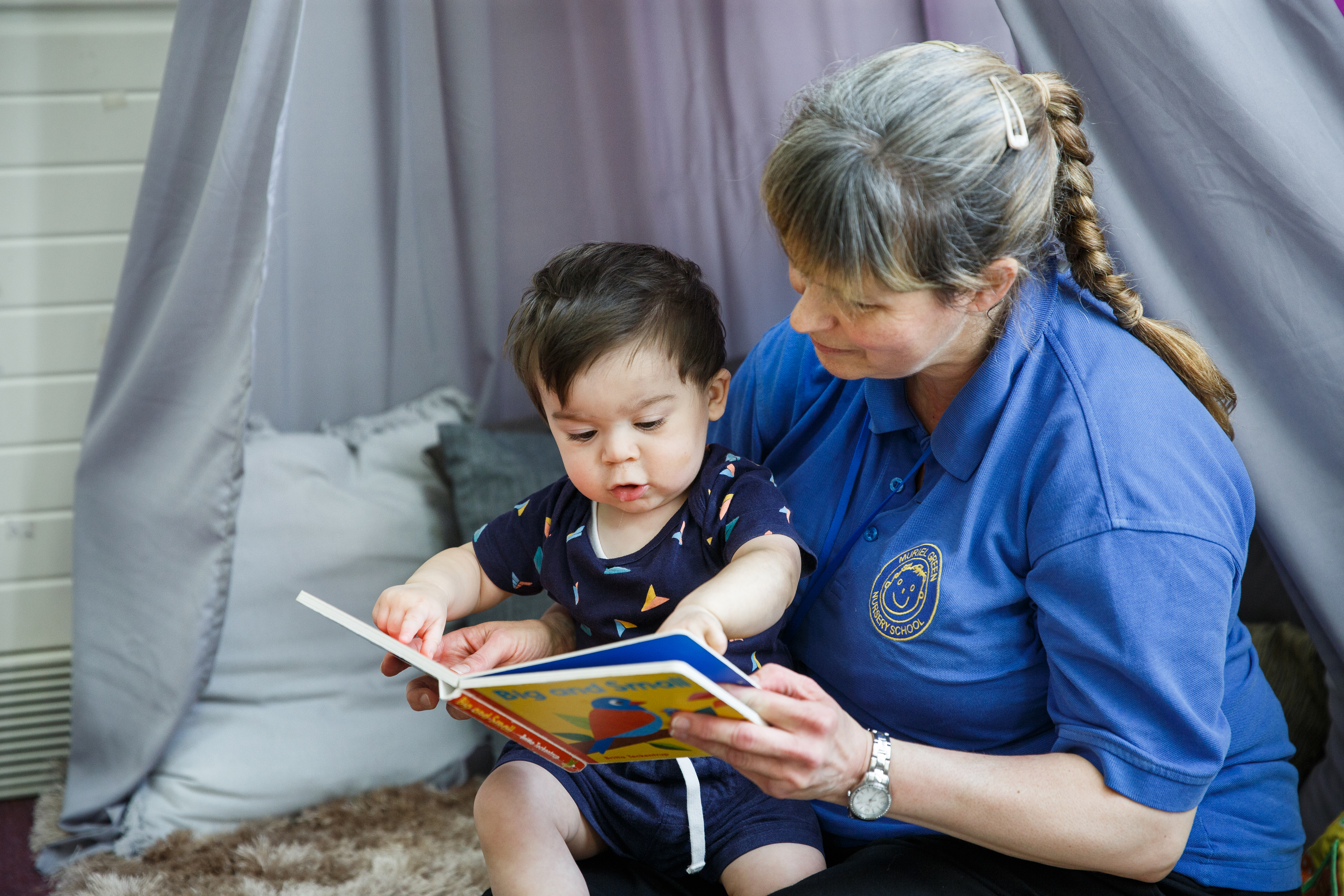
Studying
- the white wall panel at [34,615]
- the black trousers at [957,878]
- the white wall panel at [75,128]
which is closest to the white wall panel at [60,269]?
the white wall panel at [75,128]

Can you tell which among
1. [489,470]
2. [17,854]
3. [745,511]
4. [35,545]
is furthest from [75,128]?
[745,511]

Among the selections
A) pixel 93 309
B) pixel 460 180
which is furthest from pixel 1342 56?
pixel 93 309

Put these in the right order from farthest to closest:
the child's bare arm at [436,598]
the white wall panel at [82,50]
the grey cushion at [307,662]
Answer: the white wall panel at [82,50] → the grey cushion at [307,662] → the child's bare arm at [436,598]

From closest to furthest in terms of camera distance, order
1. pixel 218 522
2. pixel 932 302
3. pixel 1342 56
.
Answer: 1. pixel 932 302
2. pixel 1342 56
3. pixel 218 522

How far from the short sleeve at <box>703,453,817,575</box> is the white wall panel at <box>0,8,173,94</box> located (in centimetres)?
169

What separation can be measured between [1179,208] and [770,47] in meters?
0.79

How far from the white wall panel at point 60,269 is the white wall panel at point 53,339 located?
23 millimetres

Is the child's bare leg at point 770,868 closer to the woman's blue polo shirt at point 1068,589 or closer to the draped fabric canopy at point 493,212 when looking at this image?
the woman's blue polo shirt at point 1068,589

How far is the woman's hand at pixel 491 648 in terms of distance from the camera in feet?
3.77

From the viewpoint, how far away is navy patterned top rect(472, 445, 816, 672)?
121cm

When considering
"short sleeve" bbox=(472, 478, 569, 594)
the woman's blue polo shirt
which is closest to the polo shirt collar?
the woman's blue polo shirt

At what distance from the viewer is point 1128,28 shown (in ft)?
3.95

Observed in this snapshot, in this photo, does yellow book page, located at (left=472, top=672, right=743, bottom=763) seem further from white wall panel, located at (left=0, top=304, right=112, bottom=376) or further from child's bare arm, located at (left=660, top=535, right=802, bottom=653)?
white wall panel, located at (left=0, top=304, right=112, bottom=376)

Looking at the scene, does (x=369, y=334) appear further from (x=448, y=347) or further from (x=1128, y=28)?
(x=1128, y=28)
